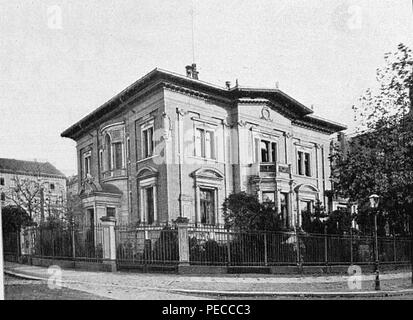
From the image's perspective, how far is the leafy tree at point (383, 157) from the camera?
8.85 m

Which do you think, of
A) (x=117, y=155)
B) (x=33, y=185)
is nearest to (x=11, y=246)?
(x=33, y=185)

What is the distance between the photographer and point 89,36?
24.3 feet

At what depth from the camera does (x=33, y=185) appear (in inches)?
328

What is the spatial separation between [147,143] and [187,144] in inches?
23.5

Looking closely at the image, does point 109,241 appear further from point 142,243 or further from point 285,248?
point 285,248

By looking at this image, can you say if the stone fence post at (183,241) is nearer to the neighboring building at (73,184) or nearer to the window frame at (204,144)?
the window frame at (204,144)

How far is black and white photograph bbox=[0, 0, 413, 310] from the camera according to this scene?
289 inches

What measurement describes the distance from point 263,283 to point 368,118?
11.0 ft

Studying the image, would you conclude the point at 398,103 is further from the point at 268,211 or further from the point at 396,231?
the point at 268,211

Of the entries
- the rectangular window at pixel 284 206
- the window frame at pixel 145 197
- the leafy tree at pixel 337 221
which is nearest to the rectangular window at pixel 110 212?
the window frame at pixel 145 197

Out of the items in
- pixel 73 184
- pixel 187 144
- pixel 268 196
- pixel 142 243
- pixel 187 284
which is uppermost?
pixel 187 144

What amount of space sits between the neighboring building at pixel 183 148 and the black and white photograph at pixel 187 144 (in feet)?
0.07

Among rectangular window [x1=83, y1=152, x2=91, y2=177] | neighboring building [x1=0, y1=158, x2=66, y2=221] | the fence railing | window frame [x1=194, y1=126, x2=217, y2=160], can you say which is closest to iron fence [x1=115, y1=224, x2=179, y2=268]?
the fence railing

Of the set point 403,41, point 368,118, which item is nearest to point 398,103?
point 368,118
